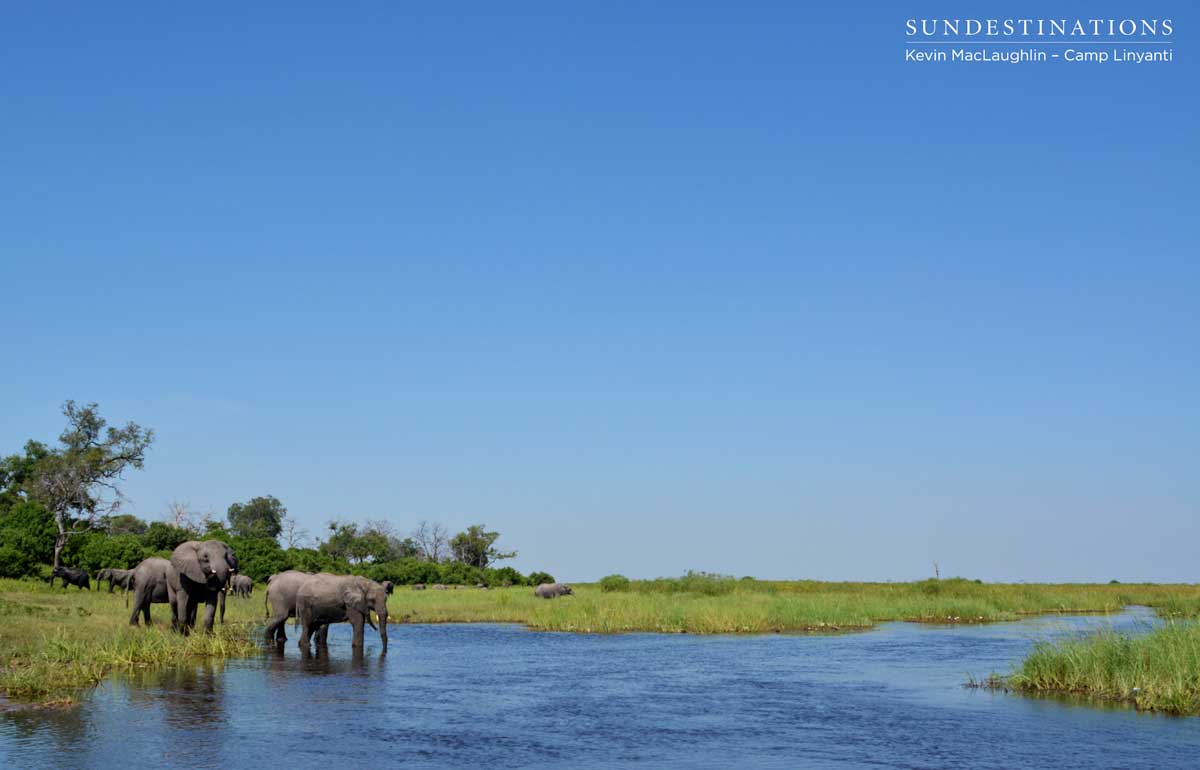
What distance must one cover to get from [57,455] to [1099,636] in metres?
81.6

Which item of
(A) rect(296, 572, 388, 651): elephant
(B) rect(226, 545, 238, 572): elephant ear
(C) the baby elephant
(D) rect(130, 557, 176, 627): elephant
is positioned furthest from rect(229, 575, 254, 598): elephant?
(B) rect(226, 545, 238, 572): elephant ear

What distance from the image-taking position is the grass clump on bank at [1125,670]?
2019cm

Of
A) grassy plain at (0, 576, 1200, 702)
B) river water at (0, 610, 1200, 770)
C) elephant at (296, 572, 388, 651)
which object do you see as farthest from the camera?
elephant at (296, 572, 388, 651)

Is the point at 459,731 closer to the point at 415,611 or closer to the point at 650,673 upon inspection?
the point at 650,673

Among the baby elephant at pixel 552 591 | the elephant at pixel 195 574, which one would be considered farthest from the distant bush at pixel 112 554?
the elephant at pixel 195 574

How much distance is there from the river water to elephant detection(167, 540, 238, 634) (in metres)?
2.78

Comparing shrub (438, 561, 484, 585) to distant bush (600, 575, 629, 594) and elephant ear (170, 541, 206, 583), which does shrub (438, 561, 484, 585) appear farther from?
elephant ear (170, 541, 206, 583)

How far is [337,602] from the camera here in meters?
29.1

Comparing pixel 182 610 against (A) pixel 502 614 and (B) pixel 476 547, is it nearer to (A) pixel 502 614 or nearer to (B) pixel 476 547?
(A) pixel 502 614

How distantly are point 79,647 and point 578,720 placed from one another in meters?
11.2

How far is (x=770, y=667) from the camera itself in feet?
92.5

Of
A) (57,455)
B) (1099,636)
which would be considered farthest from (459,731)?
(57,455)

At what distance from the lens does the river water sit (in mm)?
15406

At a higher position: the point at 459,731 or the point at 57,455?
the point at 57,455
